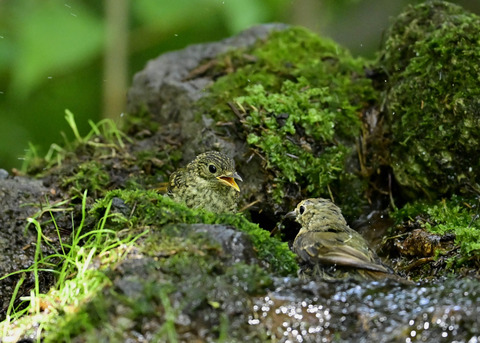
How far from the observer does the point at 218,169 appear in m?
6.03

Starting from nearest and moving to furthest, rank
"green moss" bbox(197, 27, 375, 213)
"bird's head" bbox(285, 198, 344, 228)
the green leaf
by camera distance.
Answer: "bird's head" bbox(285, 198, 344, 228)
"green moss" bbox(197, 27, 375, 213)
the green leaf

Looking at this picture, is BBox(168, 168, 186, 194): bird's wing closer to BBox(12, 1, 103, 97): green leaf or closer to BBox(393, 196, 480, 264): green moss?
BBox(393, 196, 480, 264): green moss

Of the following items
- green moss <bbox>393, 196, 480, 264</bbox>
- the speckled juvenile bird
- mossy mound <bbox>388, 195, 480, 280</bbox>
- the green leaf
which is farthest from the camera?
the green leaf

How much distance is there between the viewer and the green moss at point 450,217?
5246 millimetres

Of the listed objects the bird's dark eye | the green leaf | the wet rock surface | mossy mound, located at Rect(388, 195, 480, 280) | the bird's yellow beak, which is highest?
the green leaf

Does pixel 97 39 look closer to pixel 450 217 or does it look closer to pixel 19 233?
pixel 19 233

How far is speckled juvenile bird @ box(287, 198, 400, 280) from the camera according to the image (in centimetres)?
474

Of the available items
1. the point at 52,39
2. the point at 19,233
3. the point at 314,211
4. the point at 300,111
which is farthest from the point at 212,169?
the point at 52,39

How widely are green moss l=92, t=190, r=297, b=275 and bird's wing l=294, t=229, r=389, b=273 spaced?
1.20 feet

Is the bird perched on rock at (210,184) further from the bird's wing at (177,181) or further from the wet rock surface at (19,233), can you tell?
the wet rock surface at (19,233)

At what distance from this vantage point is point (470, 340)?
11.8 ft

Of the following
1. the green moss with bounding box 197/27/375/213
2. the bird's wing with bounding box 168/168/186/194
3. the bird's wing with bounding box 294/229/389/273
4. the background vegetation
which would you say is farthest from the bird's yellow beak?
the background vegetation

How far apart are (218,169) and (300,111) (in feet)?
3.83

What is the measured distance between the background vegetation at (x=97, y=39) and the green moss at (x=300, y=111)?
1372 millimetres
